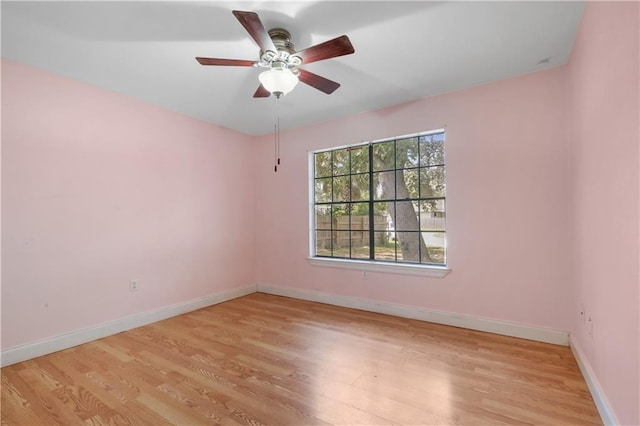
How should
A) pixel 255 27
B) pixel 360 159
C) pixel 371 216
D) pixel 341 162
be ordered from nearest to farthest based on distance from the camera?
pixel 255 27 < pixel 371 216 < pixel 360 159 < pixel 341 162

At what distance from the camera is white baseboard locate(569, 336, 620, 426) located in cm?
156

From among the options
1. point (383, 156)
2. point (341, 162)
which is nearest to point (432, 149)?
point (383, 156)

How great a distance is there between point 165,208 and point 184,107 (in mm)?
1280

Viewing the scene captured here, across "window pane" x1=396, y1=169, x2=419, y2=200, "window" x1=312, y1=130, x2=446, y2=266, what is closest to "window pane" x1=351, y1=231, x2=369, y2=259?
"window" x1=312, y1=130, x2=446, y2=266

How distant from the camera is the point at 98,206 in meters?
2.99

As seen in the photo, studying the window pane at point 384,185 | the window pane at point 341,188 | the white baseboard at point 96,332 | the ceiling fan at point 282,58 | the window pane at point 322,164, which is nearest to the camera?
the ceiling fan at point 282,58

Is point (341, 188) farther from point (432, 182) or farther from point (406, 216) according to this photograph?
point (432, 182)

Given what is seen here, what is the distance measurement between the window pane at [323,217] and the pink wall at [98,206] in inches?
56.7

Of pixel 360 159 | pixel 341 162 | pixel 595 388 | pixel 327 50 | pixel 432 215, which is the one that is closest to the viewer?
pixel 595 388

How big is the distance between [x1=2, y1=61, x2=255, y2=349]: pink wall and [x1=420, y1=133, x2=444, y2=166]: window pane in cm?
284

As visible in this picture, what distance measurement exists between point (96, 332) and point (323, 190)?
3.14 meters

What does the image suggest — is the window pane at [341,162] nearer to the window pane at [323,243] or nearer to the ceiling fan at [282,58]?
the window pane at [323,243]

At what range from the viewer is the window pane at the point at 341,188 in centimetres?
412

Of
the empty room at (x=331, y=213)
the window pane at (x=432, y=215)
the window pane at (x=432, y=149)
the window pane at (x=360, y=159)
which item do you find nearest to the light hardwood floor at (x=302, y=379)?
the empty room at (x=331, y=213)
